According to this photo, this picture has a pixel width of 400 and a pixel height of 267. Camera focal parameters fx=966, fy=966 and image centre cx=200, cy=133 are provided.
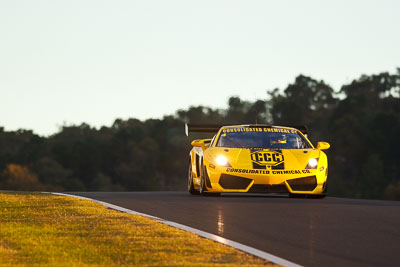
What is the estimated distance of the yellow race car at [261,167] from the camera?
17188 mm

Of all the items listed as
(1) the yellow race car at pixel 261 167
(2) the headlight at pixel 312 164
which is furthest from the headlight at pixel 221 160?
(2) the headlight at pixel 312 164

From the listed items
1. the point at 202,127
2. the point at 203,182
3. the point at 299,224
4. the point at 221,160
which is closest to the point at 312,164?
the point at 221,160

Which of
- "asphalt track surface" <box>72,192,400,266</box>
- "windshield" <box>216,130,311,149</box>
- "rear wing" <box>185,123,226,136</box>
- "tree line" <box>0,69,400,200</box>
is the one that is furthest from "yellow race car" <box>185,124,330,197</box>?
"tree line" <box>0,69,400,200</box>

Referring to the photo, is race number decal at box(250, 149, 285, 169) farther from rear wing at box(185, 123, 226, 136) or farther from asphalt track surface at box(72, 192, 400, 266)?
rear wing at box(185, 123, 226, 136)

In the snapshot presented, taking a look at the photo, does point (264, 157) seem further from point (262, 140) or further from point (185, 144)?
point (185, 144)

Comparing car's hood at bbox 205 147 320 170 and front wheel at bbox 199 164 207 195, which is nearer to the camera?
car's hood at bbox 205 147 320 170

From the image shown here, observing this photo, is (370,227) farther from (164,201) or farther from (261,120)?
(261,120)

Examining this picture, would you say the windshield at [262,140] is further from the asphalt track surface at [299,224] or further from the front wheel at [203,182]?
the asphalt track surface at [299,224]

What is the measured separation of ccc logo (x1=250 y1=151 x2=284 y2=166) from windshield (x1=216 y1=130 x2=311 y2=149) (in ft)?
2.01

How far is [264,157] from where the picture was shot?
17.4 metres

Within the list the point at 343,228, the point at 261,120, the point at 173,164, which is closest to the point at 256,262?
the point at 343,228

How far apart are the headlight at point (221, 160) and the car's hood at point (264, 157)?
57 mm

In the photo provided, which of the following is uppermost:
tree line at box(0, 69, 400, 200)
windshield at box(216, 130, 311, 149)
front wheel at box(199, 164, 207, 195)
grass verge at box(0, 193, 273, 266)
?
tree line at box(0, 69, 400, 200)

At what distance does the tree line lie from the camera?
11256cm
